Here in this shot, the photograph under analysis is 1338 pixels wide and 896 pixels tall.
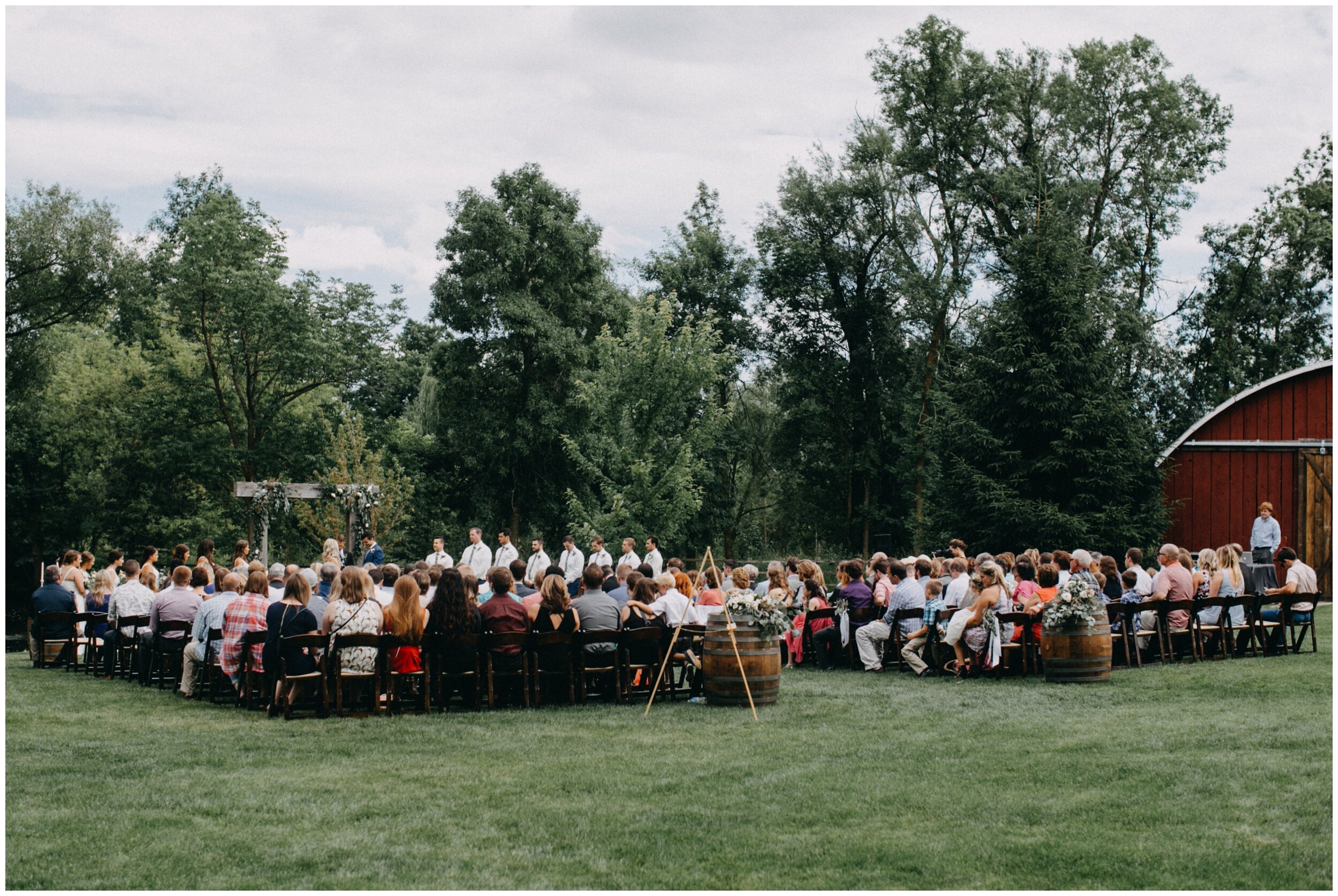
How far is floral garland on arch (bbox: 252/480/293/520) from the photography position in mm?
26984

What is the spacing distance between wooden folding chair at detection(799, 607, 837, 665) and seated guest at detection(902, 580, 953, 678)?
3.84 feet

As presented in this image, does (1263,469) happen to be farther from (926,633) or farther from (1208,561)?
(926,633)

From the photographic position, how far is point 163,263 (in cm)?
3559

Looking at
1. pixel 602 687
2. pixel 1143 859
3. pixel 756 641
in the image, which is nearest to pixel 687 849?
pixel 1143 859

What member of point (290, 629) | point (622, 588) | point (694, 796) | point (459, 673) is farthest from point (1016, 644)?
point (290, 629)

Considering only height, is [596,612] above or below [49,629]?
above

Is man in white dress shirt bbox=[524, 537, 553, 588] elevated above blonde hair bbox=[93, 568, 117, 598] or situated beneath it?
elevated above

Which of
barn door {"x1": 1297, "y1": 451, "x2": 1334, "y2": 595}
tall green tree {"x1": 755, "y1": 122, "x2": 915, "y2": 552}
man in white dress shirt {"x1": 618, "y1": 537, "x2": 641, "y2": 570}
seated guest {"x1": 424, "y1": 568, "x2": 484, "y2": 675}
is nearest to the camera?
seated guest {"x1": 424, "y1": 568, "x2": 484, "y2": 675}

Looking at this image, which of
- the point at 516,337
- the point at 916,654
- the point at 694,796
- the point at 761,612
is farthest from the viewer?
the point at 516,337

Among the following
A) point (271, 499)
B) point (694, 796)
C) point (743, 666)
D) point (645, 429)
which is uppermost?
point (645, 429)

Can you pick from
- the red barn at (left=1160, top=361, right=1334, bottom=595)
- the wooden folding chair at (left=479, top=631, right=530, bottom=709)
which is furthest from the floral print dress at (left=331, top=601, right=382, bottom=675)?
the red barn at (left=1160, top=361, right=1334, bottom=595)

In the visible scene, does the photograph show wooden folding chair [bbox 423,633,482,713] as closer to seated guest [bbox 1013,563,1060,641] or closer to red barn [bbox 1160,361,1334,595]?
seated guest [bbox 1013,563,1060,641]

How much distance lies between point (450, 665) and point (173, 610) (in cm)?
402

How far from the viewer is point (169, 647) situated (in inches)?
513
